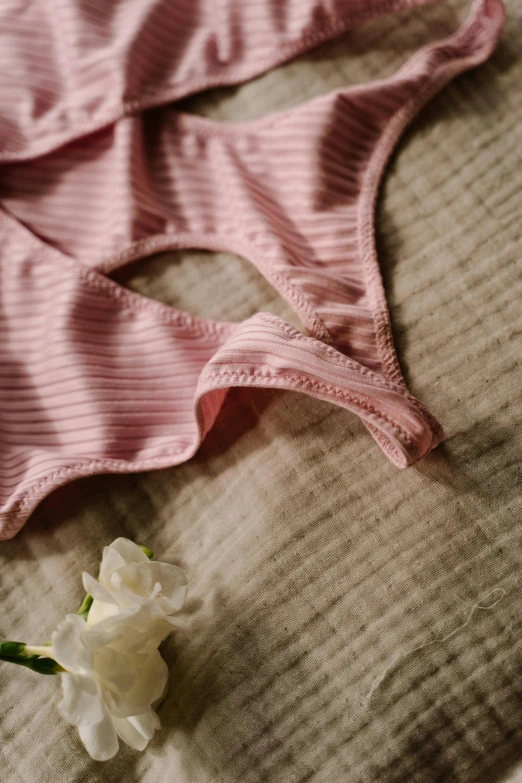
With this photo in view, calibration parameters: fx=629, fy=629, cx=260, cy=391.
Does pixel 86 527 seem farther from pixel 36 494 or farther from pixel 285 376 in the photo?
pixel 285 376

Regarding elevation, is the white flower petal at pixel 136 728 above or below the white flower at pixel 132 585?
below

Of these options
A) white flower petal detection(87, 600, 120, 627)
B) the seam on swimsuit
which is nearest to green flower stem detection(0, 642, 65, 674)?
white flower petal detection(87, 600, 120, 627)

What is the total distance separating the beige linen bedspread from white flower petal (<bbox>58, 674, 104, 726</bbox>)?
0.41ft

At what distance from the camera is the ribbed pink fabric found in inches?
25.8

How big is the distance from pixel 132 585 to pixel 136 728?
0.36ft

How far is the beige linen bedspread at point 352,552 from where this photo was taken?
0.54m

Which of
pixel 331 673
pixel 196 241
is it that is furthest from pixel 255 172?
pixel 331 673

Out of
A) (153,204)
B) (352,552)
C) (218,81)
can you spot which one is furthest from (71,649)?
(218,81)

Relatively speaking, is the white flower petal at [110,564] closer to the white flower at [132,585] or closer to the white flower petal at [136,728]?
the white flower at [132,585]

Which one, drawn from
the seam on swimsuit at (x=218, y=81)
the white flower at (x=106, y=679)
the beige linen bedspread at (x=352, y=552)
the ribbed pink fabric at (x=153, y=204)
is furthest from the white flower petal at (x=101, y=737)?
the seam on swimsuit at (x=218, y=81)

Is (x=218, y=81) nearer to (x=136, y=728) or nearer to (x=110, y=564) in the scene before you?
(x=110, y=564)

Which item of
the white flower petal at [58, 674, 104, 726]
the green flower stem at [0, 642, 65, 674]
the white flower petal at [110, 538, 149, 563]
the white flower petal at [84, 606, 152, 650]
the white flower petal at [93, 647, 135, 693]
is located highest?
the white flower petal at [84, 606, 152, 650]

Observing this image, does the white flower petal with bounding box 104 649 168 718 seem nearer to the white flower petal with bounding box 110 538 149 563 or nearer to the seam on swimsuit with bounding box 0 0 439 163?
the white flower petal with bounding box 110 538 149 563

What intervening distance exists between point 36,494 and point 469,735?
0.45 metres
